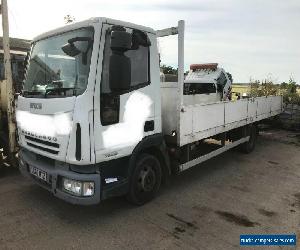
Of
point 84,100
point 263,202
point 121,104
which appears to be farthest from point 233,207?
point 84,100

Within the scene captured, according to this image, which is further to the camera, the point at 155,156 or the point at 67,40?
the point at 155,156

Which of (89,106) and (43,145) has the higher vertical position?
(89,106)

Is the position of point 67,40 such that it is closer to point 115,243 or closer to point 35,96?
point 35,96

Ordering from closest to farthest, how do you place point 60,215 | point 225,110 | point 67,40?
point 67,40 → point 60,215 → point 225,110

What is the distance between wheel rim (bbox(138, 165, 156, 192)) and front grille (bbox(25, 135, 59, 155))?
4.31ft

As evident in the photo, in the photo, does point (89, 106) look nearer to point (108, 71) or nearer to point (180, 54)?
point (108, 71)

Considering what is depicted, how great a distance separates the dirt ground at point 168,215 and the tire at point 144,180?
176 mm

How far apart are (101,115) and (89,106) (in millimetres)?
217

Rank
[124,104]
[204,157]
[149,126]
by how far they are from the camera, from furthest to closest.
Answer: [204,157] → [149,126] → [124,104]

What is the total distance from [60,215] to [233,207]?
261 centimetres

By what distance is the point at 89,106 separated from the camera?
3709 millimetres

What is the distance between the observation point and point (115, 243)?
378cm

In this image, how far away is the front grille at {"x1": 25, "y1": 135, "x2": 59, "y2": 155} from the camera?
13.1 feet

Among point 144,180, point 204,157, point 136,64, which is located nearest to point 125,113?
point 136,64
